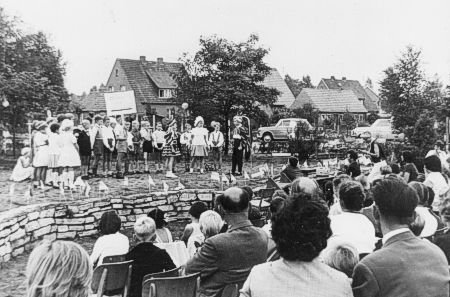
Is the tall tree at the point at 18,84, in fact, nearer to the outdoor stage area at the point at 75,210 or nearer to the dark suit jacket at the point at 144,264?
the outdoor stage area at the point at 75,210

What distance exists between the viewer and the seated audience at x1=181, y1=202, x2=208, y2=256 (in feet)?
19.4

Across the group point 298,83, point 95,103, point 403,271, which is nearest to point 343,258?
point 403,271

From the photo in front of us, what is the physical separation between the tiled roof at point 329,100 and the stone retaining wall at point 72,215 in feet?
154

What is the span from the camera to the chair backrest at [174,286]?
13.3 feet

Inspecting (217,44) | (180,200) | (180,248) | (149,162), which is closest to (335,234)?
(180,248)

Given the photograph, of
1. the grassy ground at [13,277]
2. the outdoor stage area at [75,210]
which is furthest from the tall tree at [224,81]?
the grassy ground at [13,277]

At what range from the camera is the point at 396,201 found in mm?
2928

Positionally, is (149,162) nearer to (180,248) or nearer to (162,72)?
(180,248)

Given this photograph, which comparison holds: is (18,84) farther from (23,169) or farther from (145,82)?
(145,82)

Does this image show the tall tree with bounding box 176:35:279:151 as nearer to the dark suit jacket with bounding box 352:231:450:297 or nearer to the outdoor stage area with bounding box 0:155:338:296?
the outdoor stage area with bounding box 0:155:338:296

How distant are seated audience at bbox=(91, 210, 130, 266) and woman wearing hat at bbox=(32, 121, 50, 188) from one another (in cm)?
756

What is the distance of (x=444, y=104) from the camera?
23156 mm

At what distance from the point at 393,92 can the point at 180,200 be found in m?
14.1

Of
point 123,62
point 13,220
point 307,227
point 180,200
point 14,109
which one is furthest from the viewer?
point 123,62
